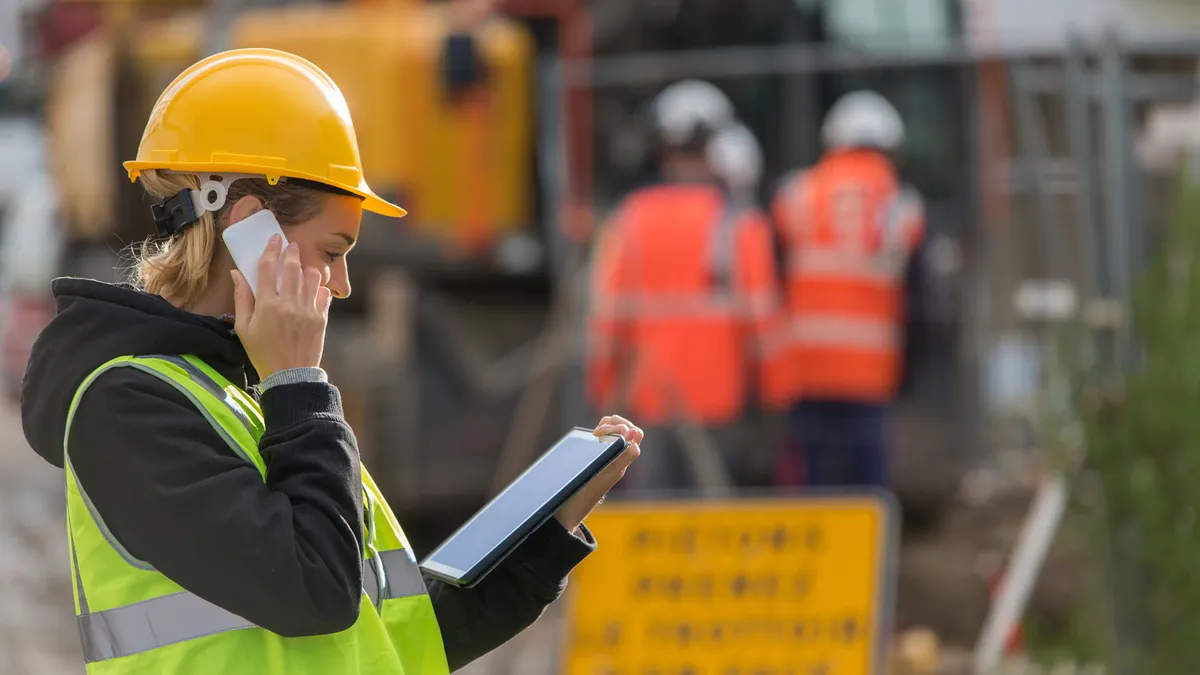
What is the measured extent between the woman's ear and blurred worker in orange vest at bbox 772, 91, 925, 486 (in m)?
6.16

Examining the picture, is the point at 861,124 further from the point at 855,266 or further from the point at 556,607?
the point at 556,607

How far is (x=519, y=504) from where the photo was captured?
7.37 feet

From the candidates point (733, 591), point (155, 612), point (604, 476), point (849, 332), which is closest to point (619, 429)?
point (604, 476)

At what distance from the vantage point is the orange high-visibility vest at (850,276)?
8.03m

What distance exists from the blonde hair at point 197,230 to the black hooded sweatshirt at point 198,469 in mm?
81

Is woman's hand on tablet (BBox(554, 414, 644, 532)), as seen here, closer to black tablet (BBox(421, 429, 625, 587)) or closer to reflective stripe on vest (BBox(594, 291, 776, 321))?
black tablet (BBox(421, 429, 625, 587))

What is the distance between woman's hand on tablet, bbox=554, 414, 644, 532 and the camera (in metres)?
2.30

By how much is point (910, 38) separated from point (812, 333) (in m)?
2.27

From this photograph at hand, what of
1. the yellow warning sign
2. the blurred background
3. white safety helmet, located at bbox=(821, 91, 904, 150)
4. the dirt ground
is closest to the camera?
the yellow warning sign

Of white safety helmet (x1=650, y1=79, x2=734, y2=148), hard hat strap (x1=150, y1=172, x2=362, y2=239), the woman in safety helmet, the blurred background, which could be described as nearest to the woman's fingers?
the woman in safety helmet

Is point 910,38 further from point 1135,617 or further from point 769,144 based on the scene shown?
point 1135,617

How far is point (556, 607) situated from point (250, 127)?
581cm

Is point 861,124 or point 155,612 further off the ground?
point 861,124

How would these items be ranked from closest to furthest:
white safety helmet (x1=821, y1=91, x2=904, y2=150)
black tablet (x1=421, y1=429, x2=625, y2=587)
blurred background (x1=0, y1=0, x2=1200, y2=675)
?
1. black tablet (x1=421, y1=429, x2=625, y2=587)
2. blurred background (x1=0, y1=0, x2=1200, y2=675)
3. white safety helmet (x1=821, y1=91, x2=904, y2=150)
